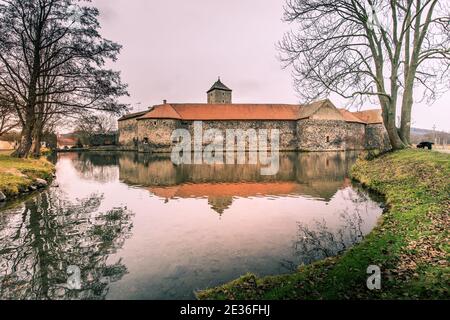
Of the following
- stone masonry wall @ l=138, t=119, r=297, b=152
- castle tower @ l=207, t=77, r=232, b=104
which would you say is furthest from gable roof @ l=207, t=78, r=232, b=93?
stone masonry wall @ l=138, t=119, r=297, b=152

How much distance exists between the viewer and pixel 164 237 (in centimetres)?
605

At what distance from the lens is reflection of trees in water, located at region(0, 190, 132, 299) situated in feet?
12.9

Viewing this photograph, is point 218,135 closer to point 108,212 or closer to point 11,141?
point 108,212

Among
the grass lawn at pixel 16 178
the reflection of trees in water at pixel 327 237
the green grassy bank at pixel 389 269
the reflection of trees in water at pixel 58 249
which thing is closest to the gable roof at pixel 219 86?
the grass lawn at pixel 16 178

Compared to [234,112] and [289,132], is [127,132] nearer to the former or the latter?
[234,112]

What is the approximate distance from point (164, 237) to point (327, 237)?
3684 mm

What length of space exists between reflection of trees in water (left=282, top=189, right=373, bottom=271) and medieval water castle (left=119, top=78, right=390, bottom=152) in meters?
33.8

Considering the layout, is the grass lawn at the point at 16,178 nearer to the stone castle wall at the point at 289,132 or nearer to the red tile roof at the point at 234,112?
the stone castle wall at the point at 289,132

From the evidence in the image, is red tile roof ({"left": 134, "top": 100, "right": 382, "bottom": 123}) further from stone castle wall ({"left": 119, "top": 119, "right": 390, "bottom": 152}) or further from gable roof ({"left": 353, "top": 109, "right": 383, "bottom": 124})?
gable roof ({"left": 353, "top": 109, "right": 383, "bottom": 124})

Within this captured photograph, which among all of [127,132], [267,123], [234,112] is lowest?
[127,132]

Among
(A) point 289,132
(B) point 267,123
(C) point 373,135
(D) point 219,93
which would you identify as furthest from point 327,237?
(C) point 373,135

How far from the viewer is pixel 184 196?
10367 millimetres

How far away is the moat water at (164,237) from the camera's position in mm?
4129
